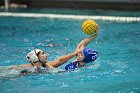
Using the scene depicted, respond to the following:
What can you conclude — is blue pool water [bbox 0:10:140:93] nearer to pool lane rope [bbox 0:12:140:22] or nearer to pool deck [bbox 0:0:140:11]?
pool lane rope [bbox 0:12:140:22]

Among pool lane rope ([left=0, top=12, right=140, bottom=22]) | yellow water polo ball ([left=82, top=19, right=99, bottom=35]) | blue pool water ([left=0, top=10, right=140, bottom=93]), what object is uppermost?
yellow water polo ball ([left=82, top=19, right=99, bottom=35])

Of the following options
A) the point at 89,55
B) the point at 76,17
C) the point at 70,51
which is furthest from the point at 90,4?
the point at 89,55

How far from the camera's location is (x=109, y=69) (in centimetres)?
654

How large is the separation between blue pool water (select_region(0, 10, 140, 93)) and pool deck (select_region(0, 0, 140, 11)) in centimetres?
60

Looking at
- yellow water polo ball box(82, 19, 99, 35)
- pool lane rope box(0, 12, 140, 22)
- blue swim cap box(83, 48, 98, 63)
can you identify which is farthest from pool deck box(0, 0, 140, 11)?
blue swim cap box(83, 48, 98, 63)

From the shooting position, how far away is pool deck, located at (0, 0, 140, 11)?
12.7m

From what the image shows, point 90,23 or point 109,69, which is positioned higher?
point 90,23

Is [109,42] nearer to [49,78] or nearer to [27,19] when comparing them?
[49,78]

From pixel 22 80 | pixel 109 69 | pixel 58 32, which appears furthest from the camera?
pixel 58 32

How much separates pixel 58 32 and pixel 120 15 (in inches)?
106

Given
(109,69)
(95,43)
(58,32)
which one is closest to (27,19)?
(58,32)

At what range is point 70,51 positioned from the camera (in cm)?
800

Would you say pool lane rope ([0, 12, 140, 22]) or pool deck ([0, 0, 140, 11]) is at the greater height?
pool deck ([0, 0, 140, 11])

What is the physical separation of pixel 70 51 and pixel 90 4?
535cm
